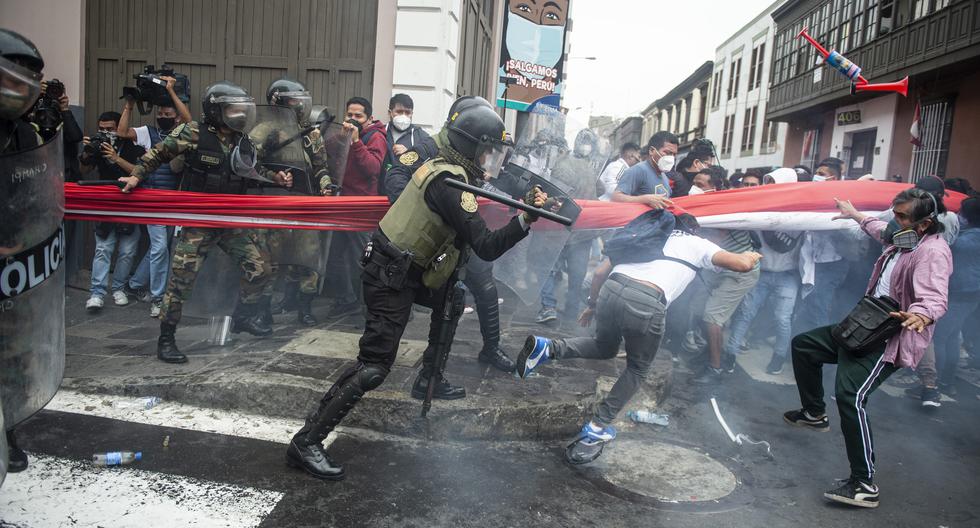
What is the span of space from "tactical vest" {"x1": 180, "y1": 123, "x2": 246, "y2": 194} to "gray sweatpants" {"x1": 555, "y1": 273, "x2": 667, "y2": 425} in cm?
295

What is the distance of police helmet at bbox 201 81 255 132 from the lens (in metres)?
4.76

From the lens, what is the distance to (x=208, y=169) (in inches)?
195

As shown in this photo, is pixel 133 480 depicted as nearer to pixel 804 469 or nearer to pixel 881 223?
pixel 804 469

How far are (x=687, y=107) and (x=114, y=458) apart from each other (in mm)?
50301

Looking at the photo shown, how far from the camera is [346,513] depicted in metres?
3.01

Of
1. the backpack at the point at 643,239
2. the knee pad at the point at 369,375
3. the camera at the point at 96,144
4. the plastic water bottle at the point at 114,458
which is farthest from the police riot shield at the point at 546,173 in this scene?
the camera at the point at 96,144

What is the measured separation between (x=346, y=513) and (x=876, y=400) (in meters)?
4.65

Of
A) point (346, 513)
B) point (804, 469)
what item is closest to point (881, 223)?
point (804, 469)

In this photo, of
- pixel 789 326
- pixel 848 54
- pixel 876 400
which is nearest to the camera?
pixel 876 400

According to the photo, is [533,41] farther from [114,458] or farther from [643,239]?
[114,458]

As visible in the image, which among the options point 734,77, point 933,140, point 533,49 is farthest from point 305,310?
point 734,77

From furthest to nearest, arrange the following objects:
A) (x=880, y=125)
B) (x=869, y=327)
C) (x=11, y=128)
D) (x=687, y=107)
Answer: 1. (x=687, y=107)
2. (x=880, y=125)
3. (x=869, y=327)
4. (x=11, y=128)

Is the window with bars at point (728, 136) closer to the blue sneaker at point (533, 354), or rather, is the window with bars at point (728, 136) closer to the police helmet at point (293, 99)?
the police helmet at point (293, 99)

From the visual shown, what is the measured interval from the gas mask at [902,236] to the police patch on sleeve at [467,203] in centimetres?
238
